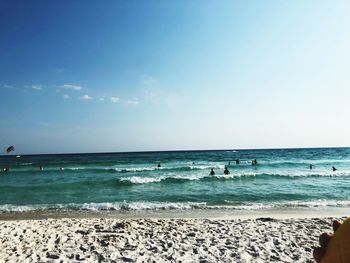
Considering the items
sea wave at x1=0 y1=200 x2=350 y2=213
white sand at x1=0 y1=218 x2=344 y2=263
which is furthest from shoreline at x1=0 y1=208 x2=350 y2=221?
white sand at x1=0 y1=218 x2=344 y2=263

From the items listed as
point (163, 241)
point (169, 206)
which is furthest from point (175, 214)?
point (163, 241)

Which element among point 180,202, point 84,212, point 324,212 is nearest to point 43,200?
point 84,212

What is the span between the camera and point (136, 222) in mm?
10812

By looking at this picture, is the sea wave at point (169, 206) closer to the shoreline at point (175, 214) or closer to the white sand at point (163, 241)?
the shoreline at point (175, 214)

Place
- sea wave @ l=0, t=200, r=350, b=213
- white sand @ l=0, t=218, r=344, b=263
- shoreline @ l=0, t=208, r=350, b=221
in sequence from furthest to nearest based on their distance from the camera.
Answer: sea wave @ l=0, t=200, r=350, b=213, shoreline @ l=0, t=208, r=350, b=221, white sand @ l=0, t=218, r=344, b=263

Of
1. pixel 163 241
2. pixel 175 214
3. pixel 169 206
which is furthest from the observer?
pixel 169 206

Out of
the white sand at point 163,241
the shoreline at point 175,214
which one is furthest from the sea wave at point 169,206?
the white sand at point 163,241

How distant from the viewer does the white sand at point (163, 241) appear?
7418mm

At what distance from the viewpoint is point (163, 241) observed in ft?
28.0

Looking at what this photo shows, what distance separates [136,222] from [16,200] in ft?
36.0

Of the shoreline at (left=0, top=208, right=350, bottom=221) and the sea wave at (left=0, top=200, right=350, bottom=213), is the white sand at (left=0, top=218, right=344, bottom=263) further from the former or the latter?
the sea wave at (left=0, top=200, right=350, bottom=213)

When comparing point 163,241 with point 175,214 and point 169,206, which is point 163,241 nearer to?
point 175,214

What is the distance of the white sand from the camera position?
7.42 m

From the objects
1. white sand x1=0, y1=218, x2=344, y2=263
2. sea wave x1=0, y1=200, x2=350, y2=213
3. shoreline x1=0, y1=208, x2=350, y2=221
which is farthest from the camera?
sea wave x1=0, y1=200, x2=350, y2=213
